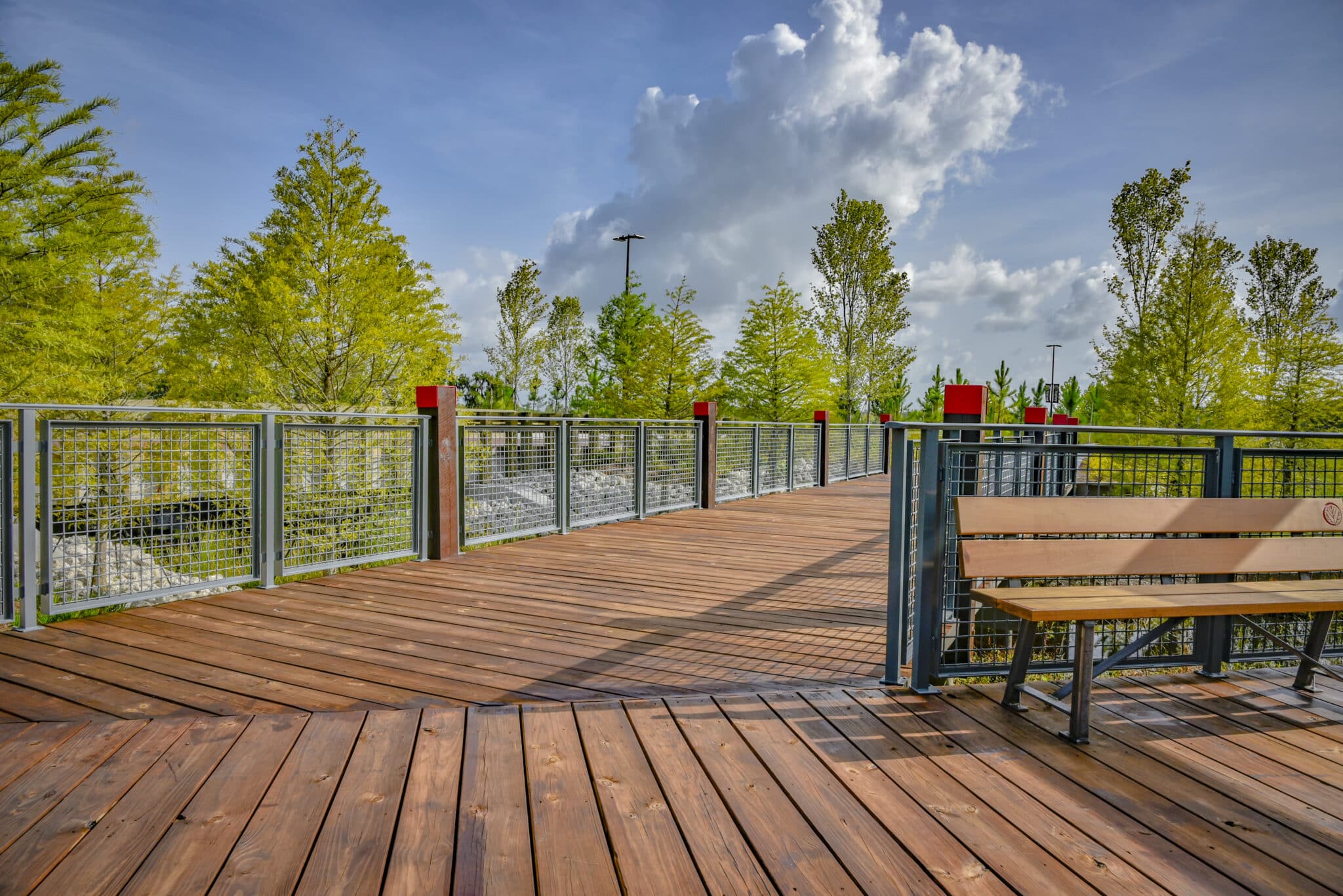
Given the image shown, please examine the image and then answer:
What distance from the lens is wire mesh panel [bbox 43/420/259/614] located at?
4367 mm

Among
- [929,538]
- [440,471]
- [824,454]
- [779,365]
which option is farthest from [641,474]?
[779,365]

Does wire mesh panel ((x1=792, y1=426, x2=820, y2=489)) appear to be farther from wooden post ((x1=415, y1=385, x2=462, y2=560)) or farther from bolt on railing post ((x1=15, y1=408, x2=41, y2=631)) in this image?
bolt on railing post ((x1=15, y1=408, x2=41, y2=631))

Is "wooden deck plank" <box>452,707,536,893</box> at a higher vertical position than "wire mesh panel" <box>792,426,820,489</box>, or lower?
lower

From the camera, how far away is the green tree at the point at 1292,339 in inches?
852

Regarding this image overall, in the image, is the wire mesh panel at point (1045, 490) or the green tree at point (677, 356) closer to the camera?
the wire mesh panel at point (1045, 490)

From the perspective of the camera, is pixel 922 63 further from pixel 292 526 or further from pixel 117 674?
pixel 117 674

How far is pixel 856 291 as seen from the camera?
26281 mm

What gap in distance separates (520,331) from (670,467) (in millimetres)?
20072

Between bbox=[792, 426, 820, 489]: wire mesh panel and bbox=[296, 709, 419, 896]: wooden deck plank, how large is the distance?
11795mm

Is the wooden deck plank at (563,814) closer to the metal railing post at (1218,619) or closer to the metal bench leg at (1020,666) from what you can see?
the metal bench leg at (1020,666)

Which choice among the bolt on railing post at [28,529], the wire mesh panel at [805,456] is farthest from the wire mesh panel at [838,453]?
the bolt on railing post at [28,529]

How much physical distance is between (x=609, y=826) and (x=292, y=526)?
454 cm

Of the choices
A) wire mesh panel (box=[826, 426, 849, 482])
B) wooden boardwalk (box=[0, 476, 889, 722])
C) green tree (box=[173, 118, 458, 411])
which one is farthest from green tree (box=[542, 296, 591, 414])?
wooden boardwalk (box=[0, 476, 889, 722])

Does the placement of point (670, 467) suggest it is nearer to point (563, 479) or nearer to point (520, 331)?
point (563, 479)
